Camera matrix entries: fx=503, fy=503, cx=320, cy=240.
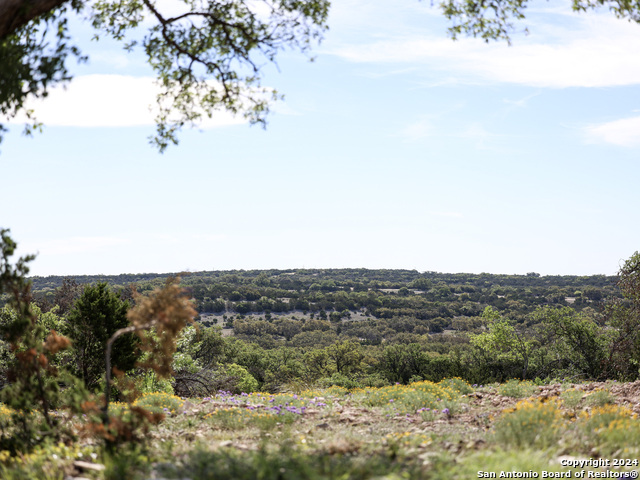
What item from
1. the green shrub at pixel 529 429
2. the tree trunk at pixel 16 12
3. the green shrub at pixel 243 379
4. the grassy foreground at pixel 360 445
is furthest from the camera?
the green shrub at pixel 243 379

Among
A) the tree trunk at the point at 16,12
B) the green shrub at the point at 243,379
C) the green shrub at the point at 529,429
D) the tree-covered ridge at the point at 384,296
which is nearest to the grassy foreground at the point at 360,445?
the green shrub at the point at 529,429

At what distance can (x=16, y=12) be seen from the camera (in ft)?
20.2

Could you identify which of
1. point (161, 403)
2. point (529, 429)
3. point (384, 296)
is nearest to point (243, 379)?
point (161, 403)

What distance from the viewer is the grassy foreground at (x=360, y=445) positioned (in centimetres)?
478

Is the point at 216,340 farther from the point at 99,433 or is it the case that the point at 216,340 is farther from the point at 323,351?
the point at 99,433

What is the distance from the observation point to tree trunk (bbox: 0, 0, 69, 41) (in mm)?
6016

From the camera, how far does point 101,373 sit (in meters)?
18.4

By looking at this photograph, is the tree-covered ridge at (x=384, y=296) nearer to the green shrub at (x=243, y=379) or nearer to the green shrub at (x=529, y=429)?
the green shrub at (x=243, y=379)

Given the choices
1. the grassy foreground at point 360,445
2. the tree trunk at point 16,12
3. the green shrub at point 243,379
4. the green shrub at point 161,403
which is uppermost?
the tree trunk at point 16,12

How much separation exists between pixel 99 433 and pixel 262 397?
569 cm

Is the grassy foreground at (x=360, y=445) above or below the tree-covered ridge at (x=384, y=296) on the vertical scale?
above

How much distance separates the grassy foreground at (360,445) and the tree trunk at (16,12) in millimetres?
5073

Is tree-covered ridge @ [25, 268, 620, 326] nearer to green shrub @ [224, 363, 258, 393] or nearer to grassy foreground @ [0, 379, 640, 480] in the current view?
green shrub @ [224, 363, 258, 393]

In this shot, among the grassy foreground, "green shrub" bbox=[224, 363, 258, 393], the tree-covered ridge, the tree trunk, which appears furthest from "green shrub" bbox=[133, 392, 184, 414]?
the tree-covered ridge
